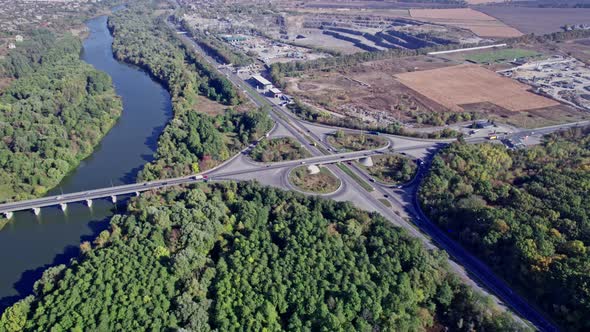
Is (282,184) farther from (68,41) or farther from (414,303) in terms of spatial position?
(68,41)

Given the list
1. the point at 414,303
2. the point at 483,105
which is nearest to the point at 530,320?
the point at 414,303

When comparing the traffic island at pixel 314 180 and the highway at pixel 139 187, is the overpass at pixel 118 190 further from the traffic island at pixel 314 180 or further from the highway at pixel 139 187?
the traffic island at pixel 314 180

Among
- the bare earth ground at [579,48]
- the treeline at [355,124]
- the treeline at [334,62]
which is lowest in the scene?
the treeline at [355,124]

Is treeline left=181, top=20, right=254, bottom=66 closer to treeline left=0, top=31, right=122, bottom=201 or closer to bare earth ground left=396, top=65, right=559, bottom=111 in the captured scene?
treeline left=0, top=31, right=122, bottom=201

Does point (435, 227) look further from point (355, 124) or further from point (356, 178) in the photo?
point (355, 124)

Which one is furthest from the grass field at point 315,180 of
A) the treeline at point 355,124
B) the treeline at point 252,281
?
the treeline at point 355,124

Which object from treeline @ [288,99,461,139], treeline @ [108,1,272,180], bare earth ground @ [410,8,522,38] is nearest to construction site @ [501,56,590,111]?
bare earth ground @ [410,8,522,38]
